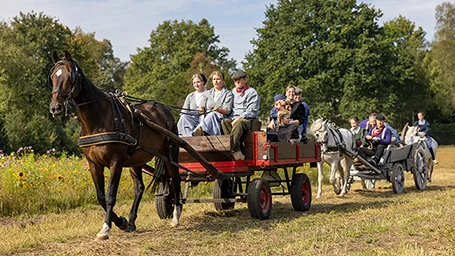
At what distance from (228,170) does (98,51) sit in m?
63.3

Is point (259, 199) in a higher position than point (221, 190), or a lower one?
lower

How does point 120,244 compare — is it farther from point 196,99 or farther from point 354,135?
point 354,135

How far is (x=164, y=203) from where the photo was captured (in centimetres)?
975

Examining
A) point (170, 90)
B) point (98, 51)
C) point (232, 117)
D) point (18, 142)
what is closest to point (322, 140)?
point (232, 117)

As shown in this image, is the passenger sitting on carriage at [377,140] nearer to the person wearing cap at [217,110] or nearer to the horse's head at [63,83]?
the person wearing cap at [217,110]

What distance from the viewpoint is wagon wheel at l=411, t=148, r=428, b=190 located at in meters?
15.5

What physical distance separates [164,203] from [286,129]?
2.42 m

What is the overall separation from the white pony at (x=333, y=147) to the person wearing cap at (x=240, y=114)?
139 inches

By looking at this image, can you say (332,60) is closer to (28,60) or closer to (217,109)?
(28,60)

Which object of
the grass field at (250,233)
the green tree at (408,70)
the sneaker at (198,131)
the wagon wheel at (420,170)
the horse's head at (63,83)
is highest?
the green tree at (408,70)

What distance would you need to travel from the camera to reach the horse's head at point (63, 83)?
23.0 ft

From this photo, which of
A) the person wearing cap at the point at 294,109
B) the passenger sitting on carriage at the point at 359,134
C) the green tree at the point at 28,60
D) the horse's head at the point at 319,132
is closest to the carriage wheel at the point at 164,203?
the person wearing cap at the point at 294,109

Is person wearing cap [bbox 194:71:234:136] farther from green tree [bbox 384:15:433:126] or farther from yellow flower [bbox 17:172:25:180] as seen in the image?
green tree [bbox 384:15:433:126]

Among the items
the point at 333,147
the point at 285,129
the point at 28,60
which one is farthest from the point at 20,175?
the point at 28,60
